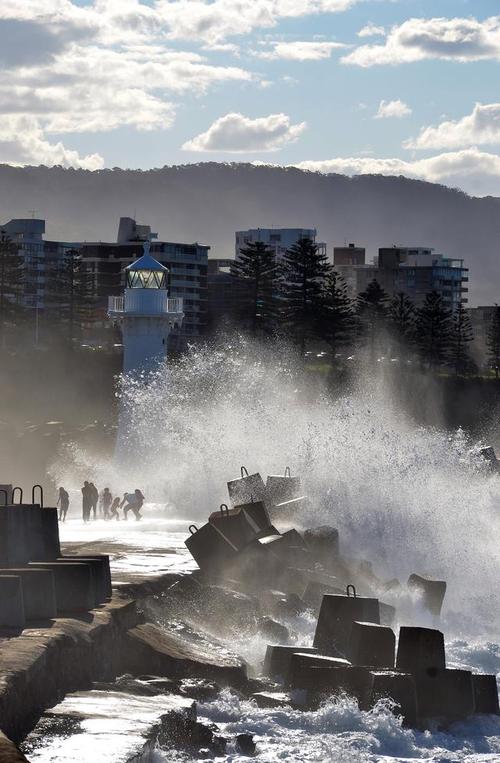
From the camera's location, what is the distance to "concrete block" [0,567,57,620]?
15516mm

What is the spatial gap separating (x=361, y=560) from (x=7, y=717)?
48.1 ft

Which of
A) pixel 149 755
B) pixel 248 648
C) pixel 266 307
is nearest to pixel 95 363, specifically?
pixel 266 307

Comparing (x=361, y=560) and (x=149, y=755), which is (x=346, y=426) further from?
(x=149, y=755)

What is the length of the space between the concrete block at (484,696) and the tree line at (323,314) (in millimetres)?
60247

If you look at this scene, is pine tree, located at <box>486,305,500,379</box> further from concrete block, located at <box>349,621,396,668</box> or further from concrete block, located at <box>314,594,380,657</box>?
concrete block, located at <box>349,621,396,668</box>

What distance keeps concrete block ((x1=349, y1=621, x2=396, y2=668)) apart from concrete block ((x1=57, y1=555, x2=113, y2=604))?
2.88m

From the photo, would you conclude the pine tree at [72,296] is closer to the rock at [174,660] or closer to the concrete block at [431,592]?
the concrete block at [431,592]

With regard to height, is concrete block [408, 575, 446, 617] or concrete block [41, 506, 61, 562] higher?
concrete block [41, 506, 61, 562]

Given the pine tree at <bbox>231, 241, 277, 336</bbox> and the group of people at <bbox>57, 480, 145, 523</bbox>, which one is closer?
the group of people at <bbox>57, 480, 145, 523</bbox>

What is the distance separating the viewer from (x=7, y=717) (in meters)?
11.9

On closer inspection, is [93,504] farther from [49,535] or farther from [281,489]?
[49,535]

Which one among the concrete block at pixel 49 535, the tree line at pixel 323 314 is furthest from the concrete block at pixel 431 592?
the tree line at pixel 323 314

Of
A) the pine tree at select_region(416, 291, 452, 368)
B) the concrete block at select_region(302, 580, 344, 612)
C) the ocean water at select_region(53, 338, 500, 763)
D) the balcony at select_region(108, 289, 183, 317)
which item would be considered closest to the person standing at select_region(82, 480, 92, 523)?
the ocean water at select_region(53, 338, 500, 763)

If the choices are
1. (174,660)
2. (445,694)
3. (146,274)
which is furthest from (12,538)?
(146,274)
